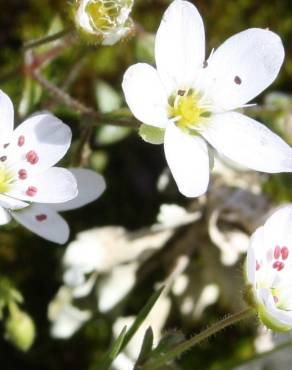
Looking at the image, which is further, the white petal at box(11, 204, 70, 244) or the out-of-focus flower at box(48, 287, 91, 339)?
the out-of-focus flower at box(48, 287, 91, 339)

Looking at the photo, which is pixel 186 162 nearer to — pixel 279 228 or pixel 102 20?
→ pixel 279 228

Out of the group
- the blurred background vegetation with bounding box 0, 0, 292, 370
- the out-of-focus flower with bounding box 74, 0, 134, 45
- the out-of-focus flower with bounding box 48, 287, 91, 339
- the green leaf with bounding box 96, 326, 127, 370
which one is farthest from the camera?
the blurred background vegetation with bounding box 0, 0, 292, 370

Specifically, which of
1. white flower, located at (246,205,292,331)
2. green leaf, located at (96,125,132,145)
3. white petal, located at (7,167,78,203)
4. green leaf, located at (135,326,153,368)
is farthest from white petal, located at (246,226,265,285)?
green leaf, located at (96,125,132,145)

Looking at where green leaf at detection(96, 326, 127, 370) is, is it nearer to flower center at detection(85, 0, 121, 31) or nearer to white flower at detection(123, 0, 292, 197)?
white flower at detection(123, 0, 292, 197)

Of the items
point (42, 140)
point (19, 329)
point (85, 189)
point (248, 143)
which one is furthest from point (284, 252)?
point (19, 329)

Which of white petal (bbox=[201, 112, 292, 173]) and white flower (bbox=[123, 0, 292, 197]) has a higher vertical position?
white flower (bbox=[123, 0, 292, 197])

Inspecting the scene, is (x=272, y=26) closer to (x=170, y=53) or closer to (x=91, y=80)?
(x=91, y=80)
